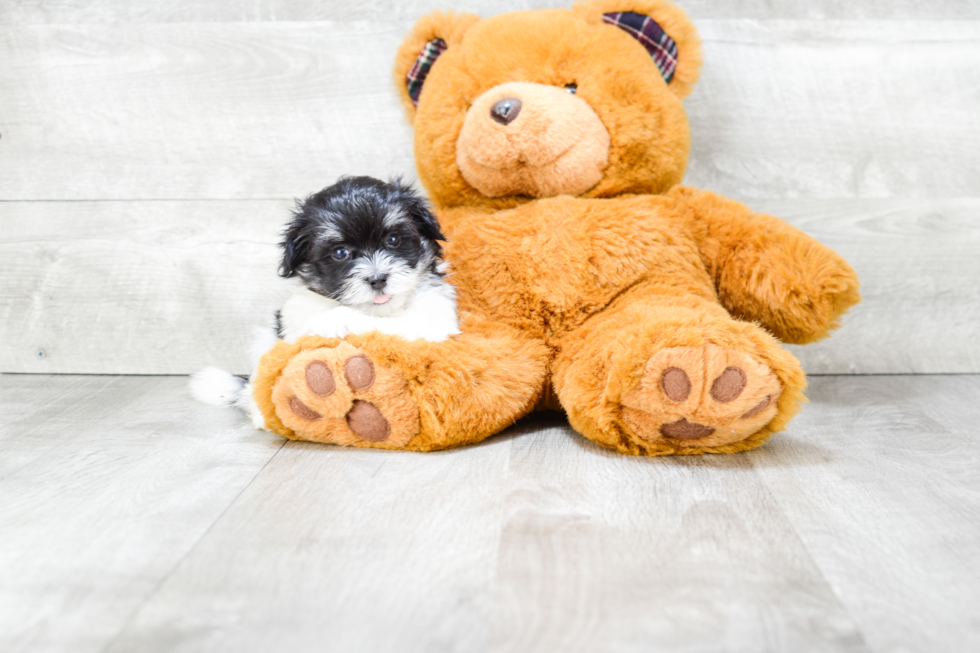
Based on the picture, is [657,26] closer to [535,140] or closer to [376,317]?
[535,140]

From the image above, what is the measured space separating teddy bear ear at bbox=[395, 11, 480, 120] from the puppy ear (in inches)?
19.5

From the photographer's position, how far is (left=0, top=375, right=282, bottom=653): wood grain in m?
0.92

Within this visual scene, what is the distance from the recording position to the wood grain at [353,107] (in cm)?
191

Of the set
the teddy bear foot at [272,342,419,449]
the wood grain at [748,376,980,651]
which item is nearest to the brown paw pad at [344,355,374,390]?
the teddy bear foot at [272,342,419,449]

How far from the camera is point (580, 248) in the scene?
1.54 meters

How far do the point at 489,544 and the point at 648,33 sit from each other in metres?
1.14

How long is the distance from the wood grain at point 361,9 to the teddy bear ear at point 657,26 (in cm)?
28

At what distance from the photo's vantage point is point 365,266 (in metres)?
1.37

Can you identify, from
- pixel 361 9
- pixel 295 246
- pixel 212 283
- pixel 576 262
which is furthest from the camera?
pixel 212 283

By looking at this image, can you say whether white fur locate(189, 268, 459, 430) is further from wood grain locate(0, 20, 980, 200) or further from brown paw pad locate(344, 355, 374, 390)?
wood grain locate(0, 20, 980, 200)

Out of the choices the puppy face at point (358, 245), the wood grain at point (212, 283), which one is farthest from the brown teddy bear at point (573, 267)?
the wood grain at point (212, 283)

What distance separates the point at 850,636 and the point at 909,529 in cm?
33

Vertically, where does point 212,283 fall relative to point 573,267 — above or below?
below

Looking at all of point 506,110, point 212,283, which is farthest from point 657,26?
point 212,283
